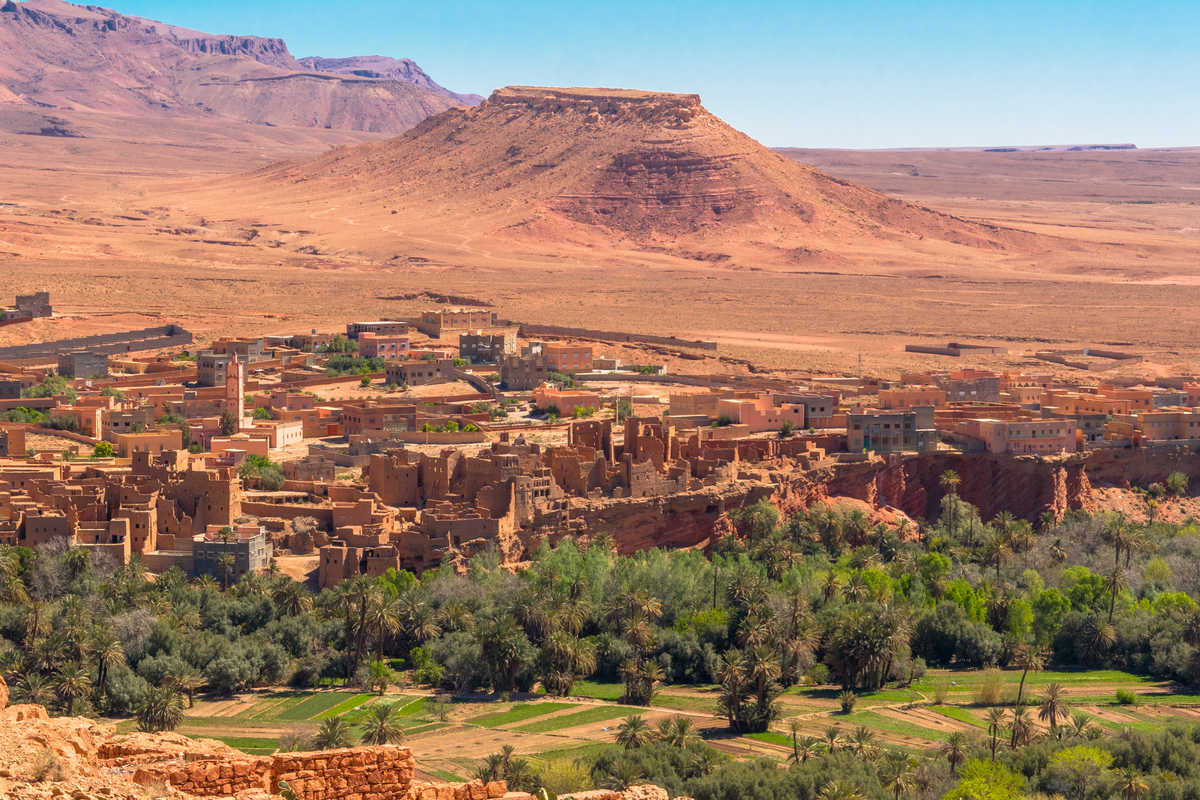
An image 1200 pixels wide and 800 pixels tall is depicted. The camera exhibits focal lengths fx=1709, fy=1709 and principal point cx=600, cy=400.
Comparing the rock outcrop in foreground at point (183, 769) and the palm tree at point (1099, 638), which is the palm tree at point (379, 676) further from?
the rock outcrop in foreground at point (183, 769)

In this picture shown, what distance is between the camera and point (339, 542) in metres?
40.7

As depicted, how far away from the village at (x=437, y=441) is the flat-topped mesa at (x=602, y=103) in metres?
97.7

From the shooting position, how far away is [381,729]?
96.0ft

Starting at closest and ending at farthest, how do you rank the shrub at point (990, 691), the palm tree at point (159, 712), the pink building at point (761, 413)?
the palm tree at point (159, 712), the shrub at point (990, 691), the pink building at point (761, 413)

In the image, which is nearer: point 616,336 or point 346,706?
point 346,706

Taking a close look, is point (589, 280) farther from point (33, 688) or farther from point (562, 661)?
point (33, 688)

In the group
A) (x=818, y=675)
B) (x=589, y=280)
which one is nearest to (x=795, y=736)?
(x=818, y=675)

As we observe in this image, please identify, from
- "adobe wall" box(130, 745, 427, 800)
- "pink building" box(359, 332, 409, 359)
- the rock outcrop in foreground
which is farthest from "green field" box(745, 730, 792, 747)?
"pink building" box(359, 332, 409, 359)

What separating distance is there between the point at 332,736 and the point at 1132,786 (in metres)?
12.6

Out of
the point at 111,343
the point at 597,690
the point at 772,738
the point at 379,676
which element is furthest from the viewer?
the point at 111,343

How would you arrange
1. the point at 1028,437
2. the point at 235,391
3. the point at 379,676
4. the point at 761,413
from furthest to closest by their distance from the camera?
the point at 235,391 → the point at 761,413 → the point at 1028,437 → the point at 379,676

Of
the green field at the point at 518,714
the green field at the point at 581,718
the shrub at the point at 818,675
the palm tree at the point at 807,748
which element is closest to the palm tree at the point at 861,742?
the palm tree at the point at 807,748

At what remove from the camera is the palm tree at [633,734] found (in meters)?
29.7

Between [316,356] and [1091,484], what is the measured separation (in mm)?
37683
